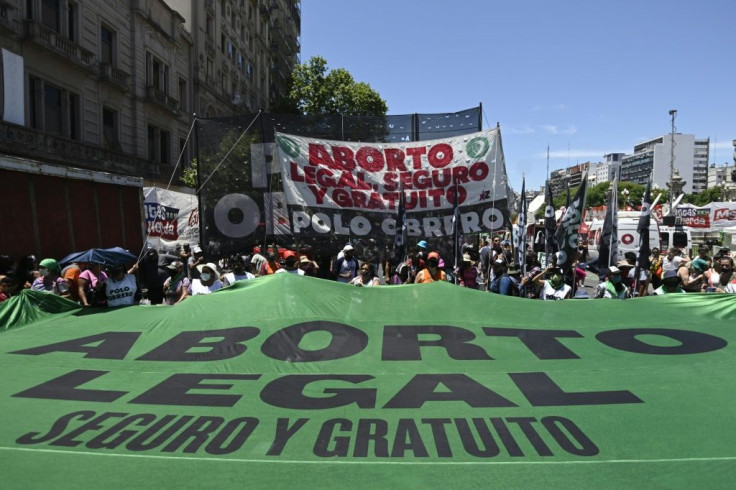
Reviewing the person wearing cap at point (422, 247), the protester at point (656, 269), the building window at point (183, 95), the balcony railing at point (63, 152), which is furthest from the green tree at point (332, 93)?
the person wearing cap at point (422, 247)

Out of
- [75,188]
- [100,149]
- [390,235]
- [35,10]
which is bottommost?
[390,235]

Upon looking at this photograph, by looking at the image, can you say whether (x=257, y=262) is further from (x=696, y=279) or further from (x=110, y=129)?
(x=110, y=129)

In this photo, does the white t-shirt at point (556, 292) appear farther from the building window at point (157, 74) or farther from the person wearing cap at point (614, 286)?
the building window at point (157, 74)

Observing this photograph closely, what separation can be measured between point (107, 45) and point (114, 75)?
1.64 metres

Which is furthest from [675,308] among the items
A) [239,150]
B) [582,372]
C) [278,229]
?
[239,150]

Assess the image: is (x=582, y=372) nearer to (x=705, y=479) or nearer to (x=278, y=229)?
(x=705, y=479)

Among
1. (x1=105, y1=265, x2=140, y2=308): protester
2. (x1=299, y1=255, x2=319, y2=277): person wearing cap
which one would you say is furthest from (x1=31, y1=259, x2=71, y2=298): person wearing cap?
(x1=299, y1=255, x2=319, y2=277): person wearing cap

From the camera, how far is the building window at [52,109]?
22281 mm

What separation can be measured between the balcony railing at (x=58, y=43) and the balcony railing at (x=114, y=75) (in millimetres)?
717

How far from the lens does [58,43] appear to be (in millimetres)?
23094

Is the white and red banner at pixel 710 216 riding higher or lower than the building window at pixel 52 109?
lower

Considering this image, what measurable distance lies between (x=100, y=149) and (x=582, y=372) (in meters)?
27.1

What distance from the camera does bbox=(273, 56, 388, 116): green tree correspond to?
4328 cm

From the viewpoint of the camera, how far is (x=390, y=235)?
9078 millimetres
